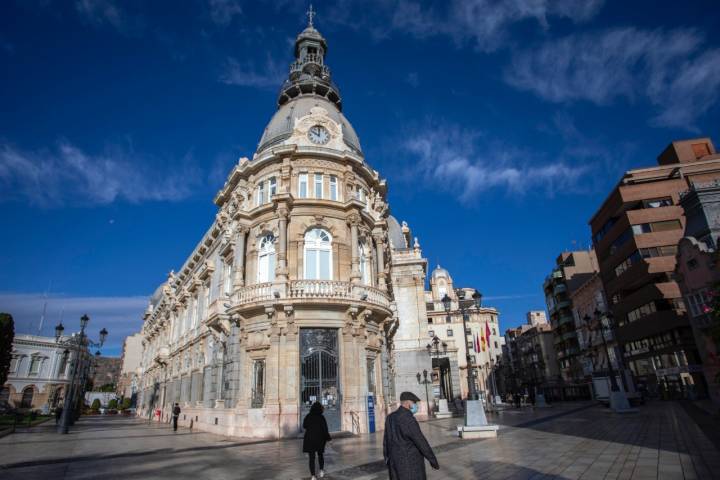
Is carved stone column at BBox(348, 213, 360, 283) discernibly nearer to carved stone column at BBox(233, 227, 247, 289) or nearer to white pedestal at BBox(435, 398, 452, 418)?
carved stone column at BBox(233, 227, 247, 289)

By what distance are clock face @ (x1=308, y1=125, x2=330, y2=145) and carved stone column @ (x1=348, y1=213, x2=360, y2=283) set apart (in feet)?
16.6

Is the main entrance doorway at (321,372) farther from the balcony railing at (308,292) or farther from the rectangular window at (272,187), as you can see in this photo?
the rectangular window at (272,187)

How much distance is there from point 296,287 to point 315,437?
10.7 m

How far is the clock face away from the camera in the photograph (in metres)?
23.6

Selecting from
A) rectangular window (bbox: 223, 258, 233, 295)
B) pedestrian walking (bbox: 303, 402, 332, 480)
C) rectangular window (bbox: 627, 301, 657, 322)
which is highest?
rectangular window (bbox: 223, 258, 233, 295)

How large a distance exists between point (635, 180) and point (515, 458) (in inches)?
1672

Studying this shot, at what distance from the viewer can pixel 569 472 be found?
320 inches

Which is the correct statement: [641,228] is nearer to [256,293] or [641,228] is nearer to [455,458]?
[256,293]

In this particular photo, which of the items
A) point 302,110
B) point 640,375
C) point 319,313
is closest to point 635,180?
point 640,375

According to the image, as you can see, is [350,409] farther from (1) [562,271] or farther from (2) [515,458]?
(1) [562,271]

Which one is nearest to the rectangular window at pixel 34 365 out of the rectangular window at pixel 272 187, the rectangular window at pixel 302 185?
the rectangular window at pixel 272 187

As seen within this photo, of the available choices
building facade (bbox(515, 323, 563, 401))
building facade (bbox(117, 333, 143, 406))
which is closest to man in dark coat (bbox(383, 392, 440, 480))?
building facade (bbox(515, 323, 563, 401))

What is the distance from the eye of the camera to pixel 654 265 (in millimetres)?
37969

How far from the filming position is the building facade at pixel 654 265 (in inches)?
1425
